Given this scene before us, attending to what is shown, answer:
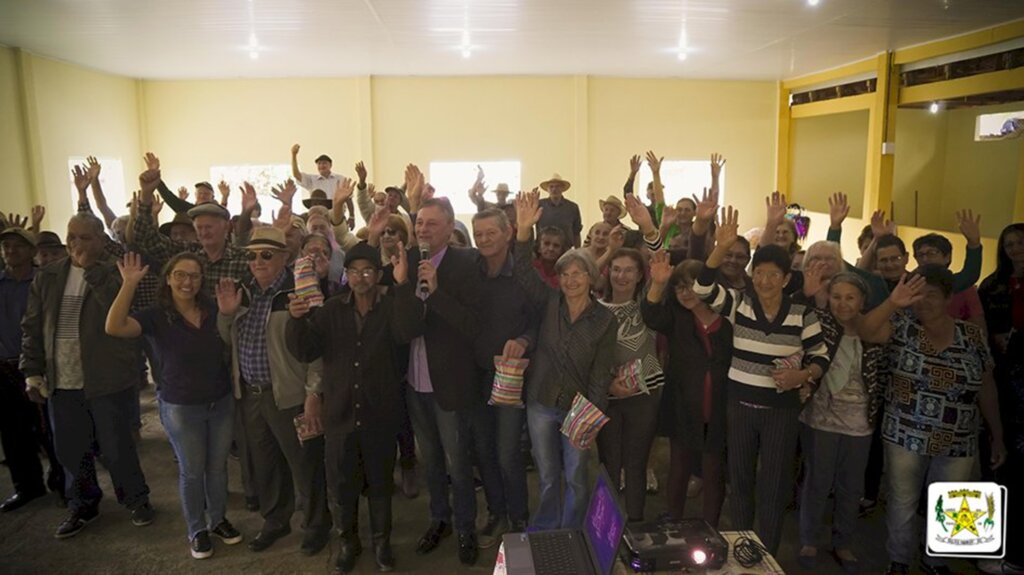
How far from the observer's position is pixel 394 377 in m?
3.26

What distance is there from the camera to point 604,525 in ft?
7.06

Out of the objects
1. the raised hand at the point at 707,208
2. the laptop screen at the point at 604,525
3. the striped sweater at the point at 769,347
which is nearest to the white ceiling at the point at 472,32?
the raised hand at the point at 707,208

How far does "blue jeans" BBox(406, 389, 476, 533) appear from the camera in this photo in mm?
3398

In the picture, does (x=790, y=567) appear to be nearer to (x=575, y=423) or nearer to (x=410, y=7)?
(x=575, y=423)

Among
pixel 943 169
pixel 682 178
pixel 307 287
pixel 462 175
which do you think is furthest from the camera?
pixel 682 178

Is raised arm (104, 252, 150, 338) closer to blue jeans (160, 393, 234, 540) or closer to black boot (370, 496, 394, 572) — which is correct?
blue jeans (160, 393, 234, 540)

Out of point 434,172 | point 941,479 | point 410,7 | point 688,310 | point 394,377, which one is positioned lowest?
point 941,479

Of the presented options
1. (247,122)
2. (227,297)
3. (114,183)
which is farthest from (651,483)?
(114,183)

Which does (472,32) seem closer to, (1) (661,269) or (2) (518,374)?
(1) (661,269)

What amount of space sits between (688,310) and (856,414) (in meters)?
0.94

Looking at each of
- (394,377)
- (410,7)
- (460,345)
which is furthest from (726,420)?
(410,7)

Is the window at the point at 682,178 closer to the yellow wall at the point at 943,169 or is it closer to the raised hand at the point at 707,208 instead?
the yellow wall at the point at 943,169

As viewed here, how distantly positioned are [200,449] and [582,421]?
2065 mm

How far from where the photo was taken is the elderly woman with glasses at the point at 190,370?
3238mm
